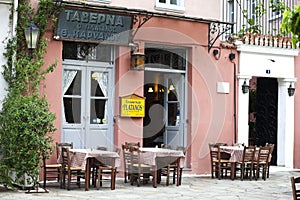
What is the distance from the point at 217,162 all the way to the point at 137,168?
94.7 inches

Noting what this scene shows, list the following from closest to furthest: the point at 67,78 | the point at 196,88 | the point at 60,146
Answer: the point at 60,146 → the point at 67,78 → the point at 196,88

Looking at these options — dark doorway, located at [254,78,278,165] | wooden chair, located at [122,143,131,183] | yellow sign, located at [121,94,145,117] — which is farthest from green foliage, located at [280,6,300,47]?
dark doorway, located at [254,78,278,165]

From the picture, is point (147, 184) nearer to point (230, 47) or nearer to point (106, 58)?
point (106, 58)

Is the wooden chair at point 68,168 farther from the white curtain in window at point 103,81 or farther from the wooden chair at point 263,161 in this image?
the wooden chair at point 263,161

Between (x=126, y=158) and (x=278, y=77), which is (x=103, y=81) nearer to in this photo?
(x=126, y=158)

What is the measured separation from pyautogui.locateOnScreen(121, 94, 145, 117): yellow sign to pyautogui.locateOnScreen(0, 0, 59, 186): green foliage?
2.07 metres

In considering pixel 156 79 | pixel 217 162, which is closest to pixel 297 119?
pixel 217 162

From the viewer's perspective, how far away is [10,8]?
11.0 metres

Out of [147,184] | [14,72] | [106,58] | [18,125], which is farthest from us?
[106,58]

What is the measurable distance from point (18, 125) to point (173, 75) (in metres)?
5.10

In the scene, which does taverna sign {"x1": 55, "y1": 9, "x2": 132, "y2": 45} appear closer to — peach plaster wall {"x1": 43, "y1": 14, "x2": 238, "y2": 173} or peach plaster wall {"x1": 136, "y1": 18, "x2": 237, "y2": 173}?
peach plaster wall {"x1": 43, "y1": 14, "x2": 238, "y2": 173}

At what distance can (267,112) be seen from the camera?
52.0 feet

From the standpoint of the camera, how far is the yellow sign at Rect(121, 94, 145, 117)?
41.7 feet

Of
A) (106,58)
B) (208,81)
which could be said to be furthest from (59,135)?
(208,81)
